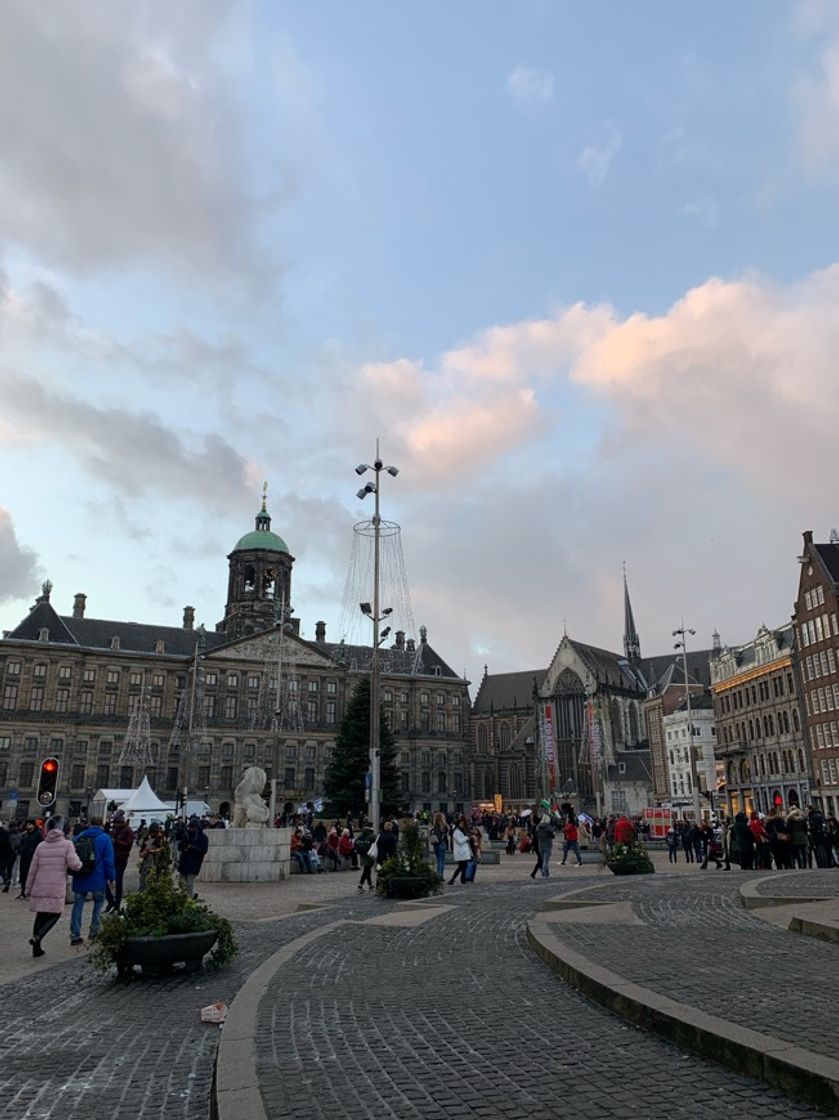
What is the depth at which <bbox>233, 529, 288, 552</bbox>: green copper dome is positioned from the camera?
99312 mm

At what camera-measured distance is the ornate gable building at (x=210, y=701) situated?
281 ft

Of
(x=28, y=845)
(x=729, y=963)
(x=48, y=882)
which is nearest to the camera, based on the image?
A: (x=729, y=963)

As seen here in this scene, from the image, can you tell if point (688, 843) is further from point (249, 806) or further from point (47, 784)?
point (47, 784)

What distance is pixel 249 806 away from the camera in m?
26.4

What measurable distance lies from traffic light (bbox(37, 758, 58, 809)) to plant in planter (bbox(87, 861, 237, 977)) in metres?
6.12

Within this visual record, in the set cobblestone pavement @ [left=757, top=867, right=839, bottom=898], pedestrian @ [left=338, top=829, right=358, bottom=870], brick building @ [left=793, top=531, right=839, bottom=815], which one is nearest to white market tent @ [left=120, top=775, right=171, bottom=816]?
pedestrian @ [left=338, top=829, right=358, bottom=870]

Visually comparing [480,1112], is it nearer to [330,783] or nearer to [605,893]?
[605,893]

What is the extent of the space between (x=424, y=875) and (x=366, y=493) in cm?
1512

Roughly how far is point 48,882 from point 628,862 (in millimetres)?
17046

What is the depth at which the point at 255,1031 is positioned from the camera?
6.70 metres

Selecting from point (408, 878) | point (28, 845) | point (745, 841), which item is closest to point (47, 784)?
point (28, 845)

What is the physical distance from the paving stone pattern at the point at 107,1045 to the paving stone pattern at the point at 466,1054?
0.59 m

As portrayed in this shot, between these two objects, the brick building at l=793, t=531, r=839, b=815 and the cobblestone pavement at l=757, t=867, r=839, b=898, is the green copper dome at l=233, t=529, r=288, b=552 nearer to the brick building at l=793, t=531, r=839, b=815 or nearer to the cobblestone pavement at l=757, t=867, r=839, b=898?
the brick building at l=793, t=531, r=839, b=815

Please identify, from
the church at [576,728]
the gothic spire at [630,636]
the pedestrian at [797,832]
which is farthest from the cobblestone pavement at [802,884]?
the gothic spire at [630,636]
